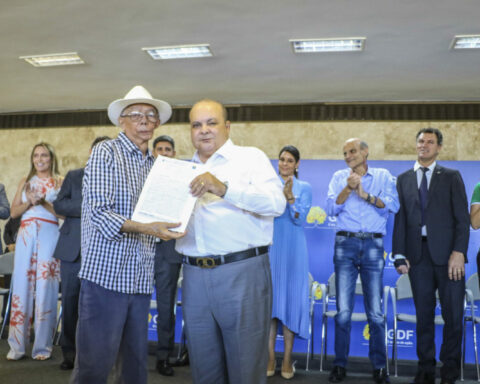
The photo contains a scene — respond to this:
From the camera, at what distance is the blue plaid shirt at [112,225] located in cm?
238

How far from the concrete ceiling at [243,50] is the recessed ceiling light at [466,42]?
75mm

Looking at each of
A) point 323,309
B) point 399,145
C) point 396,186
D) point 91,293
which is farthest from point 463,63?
point 91,293

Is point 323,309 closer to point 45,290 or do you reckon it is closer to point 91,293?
point 45,290

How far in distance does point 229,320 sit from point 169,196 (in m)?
0.64

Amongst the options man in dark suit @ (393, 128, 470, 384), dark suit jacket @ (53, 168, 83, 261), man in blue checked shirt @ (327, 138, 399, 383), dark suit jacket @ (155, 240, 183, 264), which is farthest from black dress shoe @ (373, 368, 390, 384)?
dark suit jacket @ (53, 168, 83, 261)

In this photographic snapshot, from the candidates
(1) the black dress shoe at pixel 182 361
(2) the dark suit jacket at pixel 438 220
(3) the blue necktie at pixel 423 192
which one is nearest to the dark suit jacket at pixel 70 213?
(1) the black dress shoe at pixel 182 361

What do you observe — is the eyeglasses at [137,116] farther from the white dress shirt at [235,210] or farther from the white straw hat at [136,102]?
the white dress shirt at [235,210]

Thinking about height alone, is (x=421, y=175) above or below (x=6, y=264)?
above

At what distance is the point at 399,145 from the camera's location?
23.2ft

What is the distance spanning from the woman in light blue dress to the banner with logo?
830 mm

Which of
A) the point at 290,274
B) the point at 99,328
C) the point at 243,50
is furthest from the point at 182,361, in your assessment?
the point at 243,50

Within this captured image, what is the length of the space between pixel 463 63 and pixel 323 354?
358cm

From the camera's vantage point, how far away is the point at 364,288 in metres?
4.46

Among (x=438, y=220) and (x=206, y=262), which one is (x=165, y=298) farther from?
(x=438, y=220)
